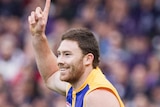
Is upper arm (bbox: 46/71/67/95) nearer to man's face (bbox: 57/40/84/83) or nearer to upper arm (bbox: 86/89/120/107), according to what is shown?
man's face (bbox: 57/40/84/83)

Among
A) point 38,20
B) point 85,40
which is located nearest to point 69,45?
point 85,40

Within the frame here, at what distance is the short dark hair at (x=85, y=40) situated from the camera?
7730 mm

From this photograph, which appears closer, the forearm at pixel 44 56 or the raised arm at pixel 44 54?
the raised arm at pixel 44 54

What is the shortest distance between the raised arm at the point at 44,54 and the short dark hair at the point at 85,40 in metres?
0.39

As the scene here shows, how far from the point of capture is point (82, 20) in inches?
640

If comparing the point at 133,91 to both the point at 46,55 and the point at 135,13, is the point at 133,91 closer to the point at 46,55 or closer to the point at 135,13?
the point at 135,13

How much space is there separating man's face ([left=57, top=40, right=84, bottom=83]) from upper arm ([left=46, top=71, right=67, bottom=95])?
85 centimetres

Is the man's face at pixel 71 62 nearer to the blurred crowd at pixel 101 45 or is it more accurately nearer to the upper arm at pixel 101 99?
the upper arm at pixel 101 99

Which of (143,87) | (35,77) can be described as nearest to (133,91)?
(143,87)

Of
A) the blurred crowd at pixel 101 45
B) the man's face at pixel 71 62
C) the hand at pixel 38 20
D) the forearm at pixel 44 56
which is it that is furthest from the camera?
the blurred crowd at pixel 101 45

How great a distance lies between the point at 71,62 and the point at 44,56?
39.3 inches

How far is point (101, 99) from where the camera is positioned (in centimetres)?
741

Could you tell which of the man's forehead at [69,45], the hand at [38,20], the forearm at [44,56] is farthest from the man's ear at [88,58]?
the forearm at [44,56]

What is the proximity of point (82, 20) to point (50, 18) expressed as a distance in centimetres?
67
